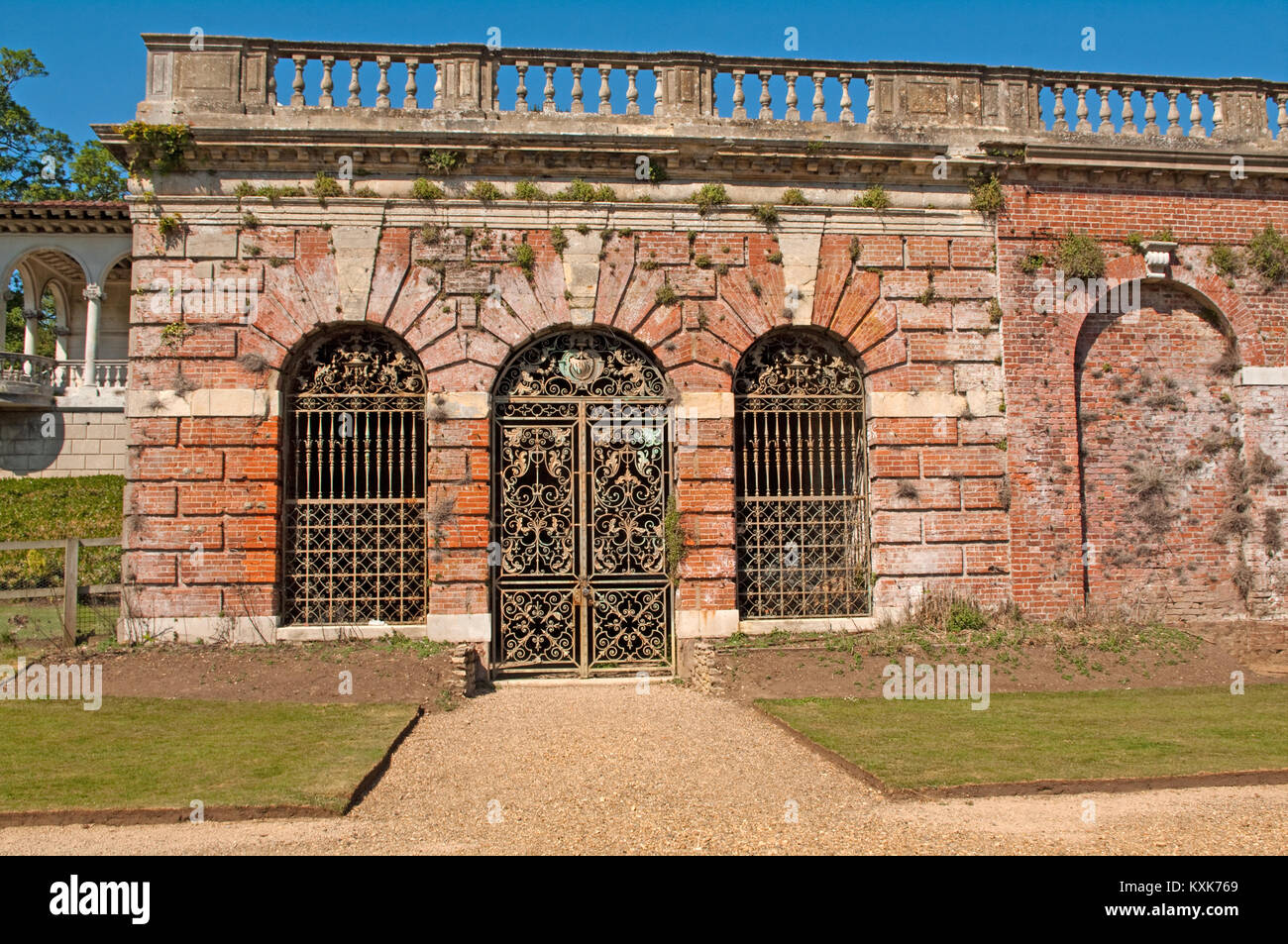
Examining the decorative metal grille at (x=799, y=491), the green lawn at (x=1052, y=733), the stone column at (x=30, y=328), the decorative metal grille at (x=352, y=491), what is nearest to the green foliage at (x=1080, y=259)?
the decorative metal grille at (x=799, y=491)

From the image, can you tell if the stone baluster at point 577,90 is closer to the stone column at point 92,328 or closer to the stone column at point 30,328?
the stone column at point 92,328

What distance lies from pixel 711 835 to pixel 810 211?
29.0 ft

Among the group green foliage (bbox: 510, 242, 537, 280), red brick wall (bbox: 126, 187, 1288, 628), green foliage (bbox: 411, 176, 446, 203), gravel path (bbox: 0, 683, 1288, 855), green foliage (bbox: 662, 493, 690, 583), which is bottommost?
gravel path (bbox: 0, 683, 1288, 855)

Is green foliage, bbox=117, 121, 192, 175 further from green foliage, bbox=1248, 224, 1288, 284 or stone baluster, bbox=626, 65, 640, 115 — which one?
green foliage, bbox=1248, 224, 1288, 284

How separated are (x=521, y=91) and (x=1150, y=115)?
8618mm

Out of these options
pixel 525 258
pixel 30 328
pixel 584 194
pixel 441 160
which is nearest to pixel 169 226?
pixel 441 160

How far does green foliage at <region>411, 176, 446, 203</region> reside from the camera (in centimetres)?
1195

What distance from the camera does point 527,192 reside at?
476 inches

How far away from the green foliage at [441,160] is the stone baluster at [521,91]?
1.03m

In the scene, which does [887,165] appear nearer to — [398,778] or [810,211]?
[810,211]

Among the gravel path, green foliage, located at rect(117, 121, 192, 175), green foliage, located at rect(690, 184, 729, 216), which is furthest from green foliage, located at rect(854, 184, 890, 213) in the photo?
green foliage, located at rect(117, 121, 192, 175)

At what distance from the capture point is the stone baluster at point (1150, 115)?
1334 cm

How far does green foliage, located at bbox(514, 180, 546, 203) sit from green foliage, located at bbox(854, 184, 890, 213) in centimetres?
409

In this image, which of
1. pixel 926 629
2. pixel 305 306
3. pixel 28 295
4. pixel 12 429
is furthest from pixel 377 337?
pixel 28 295
